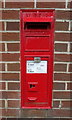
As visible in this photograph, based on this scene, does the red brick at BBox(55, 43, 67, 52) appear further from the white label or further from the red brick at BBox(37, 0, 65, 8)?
the red brick at BBox(37, 0, 65, 8)

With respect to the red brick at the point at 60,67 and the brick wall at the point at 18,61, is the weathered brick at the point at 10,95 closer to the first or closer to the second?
the brick wall at the point at 18,61

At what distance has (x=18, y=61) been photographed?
8.77ft

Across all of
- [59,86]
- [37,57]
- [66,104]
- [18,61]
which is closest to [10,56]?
[18,61]

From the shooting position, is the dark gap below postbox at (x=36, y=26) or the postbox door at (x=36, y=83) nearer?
the dark gap below postbox at (x=36, y=26)

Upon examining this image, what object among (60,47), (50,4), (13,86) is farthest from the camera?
(13,86)

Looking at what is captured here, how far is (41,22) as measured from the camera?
250 cm

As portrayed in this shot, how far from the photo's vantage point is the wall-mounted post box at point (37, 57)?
2.54 meters

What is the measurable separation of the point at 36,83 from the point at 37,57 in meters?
0.35

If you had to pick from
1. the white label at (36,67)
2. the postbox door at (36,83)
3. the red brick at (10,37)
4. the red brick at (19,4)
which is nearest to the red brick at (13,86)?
the postbox door at (36,83)

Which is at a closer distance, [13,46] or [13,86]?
[13,46]

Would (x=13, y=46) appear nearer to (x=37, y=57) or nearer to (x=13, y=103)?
(x=37, y=57)

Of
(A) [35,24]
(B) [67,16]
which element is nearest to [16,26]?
(A) [35,24]

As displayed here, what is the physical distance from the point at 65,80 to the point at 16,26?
0.93 m

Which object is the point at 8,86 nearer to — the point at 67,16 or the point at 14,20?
the point at 14,20
